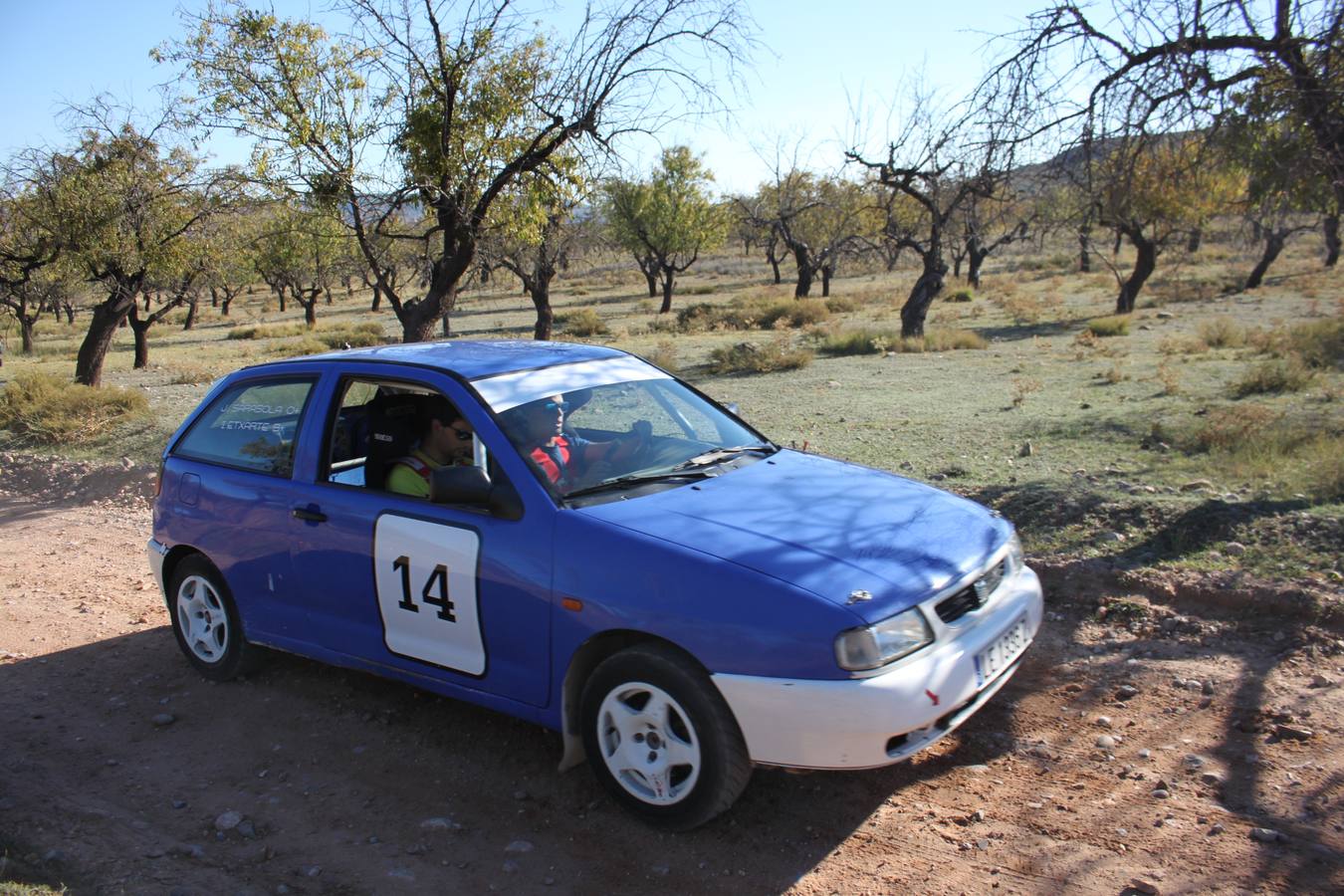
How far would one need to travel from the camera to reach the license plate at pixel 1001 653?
3664 millimetres

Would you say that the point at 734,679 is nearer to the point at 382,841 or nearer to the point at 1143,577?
the point at 382,841

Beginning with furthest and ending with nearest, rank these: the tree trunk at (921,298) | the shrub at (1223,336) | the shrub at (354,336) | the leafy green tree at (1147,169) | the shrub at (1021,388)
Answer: the shrub at (354,336)
the tree trunk at (921,298)
the shrub at (1223,336)
the shrub at (1021,388)
the leafy green tree at (1147,169)

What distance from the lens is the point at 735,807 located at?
3822mm

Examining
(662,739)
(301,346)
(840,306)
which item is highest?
(840,306)

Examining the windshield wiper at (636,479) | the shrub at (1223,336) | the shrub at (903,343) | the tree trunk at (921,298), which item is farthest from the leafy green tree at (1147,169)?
the tree trunk at (921,298)

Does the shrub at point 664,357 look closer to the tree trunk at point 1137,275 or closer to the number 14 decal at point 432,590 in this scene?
the tree trunk at point 1137,275

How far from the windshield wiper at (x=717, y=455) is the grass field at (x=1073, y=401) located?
93.2 inches

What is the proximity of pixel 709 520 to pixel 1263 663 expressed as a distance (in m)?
2.95

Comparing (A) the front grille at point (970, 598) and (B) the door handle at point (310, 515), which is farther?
(B) the door handle at point (310, 515)

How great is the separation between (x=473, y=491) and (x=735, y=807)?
1565mm

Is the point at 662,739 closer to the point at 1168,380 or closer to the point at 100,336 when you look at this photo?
the point at 1168,380

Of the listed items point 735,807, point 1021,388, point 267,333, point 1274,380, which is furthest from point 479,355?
point 267,333

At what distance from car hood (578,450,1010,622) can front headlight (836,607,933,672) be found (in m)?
0.04

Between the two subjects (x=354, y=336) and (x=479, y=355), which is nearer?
(x=479, y=355)
